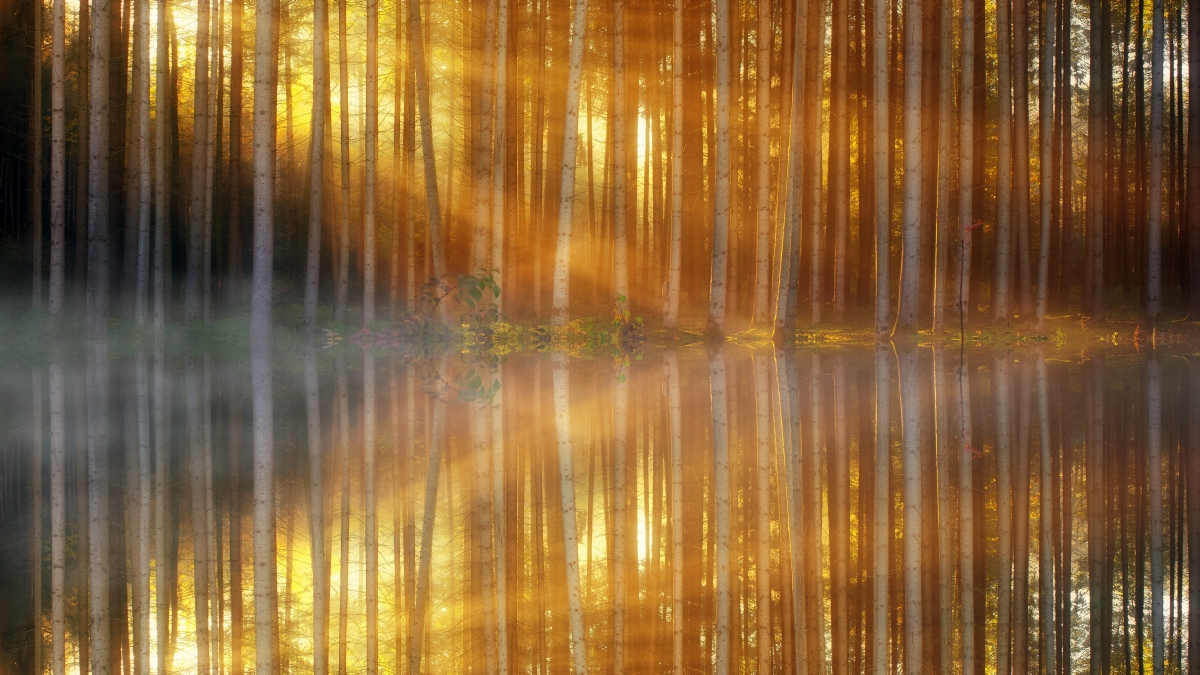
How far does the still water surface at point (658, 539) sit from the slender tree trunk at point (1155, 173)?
11.7 m

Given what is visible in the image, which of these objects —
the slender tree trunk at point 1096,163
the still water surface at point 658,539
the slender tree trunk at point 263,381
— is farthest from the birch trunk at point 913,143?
the slender tree trunk at point 263,381

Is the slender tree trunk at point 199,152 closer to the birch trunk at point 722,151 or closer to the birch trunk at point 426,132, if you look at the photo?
the birch trunk at point 426,132

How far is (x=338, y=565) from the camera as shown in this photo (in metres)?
3.97

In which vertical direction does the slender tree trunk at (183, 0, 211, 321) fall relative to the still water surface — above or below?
above

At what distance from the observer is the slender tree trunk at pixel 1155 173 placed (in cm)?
1755

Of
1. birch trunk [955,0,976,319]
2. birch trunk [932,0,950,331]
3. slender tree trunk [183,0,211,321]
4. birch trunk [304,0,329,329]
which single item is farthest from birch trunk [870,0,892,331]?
slender tree trunk [183,0,211,321]

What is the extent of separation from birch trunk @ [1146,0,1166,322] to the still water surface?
11685 mm

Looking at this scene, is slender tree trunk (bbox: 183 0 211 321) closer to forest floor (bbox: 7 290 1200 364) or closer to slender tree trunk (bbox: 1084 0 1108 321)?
forest floor (bbox: 7 290 1200 364)

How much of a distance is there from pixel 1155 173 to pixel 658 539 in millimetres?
16721

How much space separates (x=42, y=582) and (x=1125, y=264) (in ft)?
77.4

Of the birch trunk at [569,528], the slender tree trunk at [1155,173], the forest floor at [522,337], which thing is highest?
the slender tree trunk at [1155,173]

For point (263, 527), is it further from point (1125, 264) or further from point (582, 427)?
point (1125, 264)

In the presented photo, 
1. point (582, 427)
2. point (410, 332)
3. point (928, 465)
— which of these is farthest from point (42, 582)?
point (410, 332)

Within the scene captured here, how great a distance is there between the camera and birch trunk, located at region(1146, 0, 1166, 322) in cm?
1755
